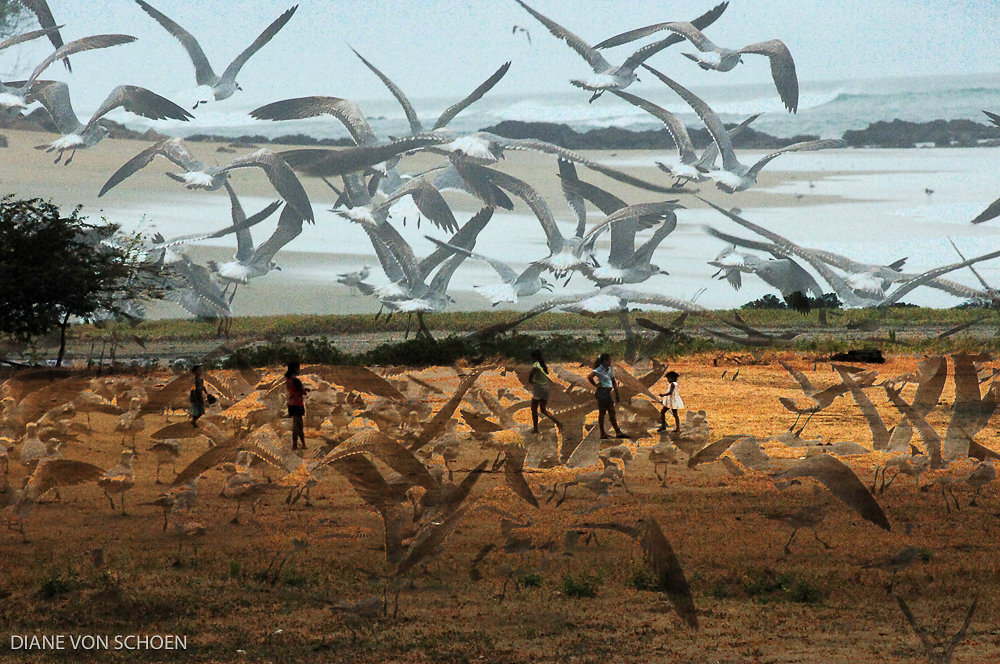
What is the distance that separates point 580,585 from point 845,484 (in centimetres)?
340

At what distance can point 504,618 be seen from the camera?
8.49m

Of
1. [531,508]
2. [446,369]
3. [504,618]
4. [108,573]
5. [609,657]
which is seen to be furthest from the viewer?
[446,369]

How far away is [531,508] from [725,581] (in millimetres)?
3000

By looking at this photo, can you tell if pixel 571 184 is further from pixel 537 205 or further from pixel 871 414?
pixel 871 414

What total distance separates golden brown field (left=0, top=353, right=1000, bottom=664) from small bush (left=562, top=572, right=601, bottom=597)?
0.06ft

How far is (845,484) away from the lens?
6.38 meters

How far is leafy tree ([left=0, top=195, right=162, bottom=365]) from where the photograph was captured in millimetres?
25891

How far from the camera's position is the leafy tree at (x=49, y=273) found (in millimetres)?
25891

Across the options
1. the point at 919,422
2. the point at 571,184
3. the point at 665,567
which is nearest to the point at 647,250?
the point at 571,184

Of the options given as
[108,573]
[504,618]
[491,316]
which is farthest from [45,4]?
[491,316]

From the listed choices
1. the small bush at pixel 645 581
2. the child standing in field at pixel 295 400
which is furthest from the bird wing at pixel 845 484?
the child standing in field at pixel 295 400

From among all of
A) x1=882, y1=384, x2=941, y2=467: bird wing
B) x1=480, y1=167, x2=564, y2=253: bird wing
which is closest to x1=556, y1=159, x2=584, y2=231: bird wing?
x1=480, y1=167, x2=564, y2=253: bird wing

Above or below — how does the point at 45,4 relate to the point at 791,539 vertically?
above

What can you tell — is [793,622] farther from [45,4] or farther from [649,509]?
[45,4]
